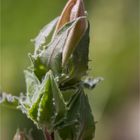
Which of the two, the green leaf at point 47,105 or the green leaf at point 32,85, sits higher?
the green leaf at point 32,85

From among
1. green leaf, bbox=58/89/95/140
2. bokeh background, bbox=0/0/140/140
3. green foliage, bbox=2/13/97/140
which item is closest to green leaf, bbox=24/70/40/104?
green foliage, bbox=2/13/97/140

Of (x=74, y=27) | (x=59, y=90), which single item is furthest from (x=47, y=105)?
(x=74, y=27)

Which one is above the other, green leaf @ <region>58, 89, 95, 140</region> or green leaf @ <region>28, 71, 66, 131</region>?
green leaf @ <region>28, 71, 66, 131</region>

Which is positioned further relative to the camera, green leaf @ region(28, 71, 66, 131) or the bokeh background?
the bokeh background

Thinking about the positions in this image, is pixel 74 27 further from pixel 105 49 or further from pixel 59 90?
pixel 105 49

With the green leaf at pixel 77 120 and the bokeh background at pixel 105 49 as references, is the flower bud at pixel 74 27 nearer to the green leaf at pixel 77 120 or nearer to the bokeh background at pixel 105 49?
the green leaf at pixel 77 120

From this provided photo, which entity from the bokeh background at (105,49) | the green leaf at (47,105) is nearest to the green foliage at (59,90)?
the green leaf at (47,105)

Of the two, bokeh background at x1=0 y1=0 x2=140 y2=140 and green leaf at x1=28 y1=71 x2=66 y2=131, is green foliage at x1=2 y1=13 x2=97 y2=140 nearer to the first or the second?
green leaf at x1=28 y1=71 x2=66 y2=131
